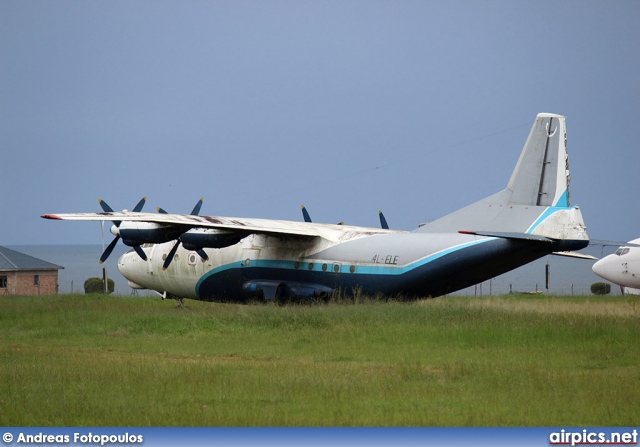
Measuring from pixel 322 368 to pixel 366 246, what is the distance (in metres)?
12.0

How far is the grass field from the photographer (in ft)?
43.4

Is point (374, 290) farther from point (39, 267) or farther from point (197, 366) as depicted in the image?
point (39, 267)

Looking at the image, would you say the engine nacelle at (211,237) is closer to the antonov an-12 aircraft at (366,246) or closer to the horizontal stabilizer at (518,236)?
the antonov an-12 aircraft at (366,246)

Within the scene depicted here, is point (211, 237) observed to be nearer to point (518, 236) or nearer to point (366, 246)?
point (366, 246)

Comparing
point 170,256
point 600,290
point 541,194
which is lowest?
point 600,290

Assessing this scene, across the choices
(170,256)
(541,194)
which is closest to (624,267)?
(541,194)

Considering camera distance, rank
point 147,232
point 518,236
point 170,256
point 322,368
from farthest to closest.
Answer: point 170,256 < point 147,232 < point 518,236 < point 322,368

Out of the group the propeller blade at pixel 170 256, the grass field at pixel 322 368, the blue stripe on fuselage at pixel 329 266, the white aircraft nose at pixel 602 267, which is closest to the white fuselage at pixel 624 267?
the white aircraft nose at pixel 602 267

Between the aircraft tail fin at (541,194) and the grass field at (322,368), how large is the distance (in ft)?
8.43

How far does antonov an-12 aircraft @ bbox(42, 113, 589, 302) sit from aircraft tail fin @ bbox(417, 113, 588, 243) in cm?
3

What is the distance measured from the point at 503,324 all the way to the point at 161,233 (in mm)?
12986

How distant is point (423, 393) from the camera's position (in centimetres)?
1515

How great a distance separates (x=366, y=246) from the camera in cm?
2970

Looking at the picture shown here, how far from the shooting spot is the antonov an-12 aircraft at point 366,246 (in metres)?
26.1
